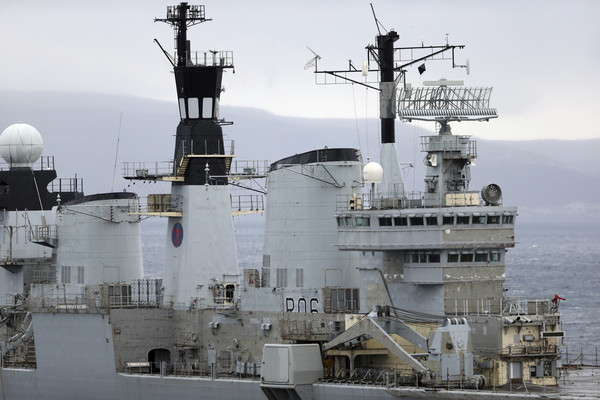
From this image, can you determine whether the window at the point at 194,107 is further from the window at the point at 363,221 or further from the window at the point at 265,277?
the window at the point at 363,221

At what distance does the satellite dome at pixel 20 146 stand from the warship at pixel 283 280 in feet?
0.30

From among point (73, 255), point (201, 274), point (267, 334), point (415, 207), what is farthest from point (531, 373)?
point (73, 255)

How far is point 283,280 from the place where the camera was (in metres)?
50.5

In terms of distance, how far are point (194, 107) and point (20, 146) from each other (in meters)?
11.3

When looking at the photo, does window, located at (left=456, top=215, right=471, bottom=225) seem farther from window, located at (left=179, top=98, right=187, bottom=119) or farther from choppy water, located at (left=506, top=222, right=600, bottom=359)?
choppy water, located at (left=506, top=222, right=600, bottom=359)

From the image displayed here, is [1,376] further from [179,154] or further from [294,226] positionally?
[294,226]

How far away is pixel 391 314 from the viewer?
46.0 metres

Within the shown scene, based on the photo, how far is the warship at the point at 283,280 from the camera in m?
44.9

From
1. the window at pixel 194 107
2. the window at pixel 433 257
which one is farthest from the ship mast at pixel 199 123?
the window at pixel 433 257

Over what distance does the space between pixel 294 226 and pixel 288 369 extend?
6563 mm

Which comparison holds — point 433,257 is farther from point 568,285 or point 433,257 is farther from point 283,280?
point 568,285

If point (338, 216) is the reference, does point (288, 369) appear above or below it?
below

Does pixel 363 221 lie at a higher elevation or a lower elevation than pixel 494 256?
higher

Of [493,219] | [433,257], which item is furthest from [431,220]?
[493,219]
